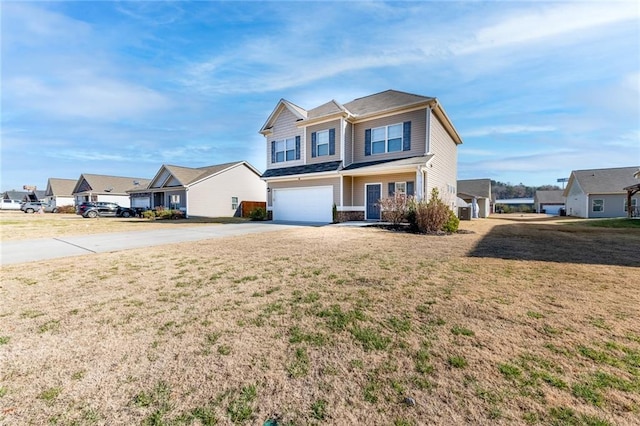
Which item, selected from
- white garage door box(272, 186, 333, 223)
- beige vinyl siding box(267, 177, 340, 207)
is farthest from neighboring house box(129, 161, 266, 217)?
white garage door box(272, 186, 333, 223)

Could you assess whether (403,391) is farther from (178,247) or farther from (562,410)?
(178,247)

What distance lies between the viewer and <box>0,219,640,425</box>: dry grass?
210 cm

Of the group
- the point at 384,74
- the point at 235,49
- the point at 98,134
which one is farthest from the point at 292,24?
the point at 98,134

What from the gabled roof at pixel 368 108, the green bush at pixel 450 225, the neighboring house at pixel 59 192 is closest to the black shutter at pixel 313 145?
the gabled roof at pixel 368 108

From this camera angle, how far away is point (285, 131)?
2008cm

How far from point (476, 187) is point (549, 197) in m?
27.8

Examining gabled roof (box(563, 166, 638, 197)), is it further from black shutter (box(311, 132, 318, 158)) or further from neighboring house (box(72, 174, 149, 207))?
neighboring house (box(72, 174, 149, 207))

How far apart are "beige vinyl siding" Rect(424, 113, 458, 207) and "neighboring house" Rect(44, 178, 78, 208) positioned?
191 feet

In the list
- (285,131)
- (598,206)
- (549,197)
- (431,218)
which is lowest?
(431,218)

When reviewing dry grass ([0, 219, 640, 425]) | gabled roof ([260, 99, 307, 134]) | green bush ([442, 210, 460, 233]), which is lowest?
Result: dry grass ([0, 219, 640, 425])

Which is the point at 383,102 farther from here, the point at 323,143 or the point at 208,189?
the point at 208,189

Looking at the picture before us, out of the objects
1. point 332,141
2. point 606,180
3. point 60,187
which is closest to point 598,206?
point 606,180

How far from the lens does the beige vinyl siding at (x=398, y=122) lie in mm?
15281

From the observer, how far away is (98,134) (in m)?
39.1
